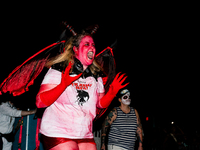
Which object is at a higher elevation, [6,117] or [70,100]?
[70,100]

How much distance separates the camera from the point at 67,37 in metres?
2.61

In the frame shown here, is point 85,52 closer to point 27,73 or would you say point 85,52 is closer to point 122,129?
point 27,73

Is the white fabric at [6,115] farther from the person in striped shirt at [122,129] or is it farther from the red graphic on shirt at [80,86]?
the red graphic on shirt at [80,86]

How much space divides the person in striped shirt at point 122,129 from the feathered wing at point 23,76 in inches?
90.7

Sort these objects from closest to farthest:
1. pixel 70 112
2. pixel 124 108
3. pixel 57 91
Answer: pixel 57 91 → pixel 70 112 → pixel 124 108

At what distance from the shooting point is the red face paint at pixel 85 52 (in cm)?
237

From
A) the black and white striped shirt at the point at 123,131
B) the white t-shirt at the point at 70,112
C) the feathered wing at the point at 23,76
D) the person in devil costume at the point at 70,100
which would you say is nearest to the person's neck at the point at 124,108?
the black and white striped shirt at the point at 123,131

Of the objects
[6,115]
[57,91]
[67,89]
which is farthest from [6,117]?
[57,91]

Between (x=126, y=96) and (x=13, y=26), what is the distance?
163 inches

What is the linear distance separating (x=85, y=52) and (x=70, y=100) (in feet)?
2.04

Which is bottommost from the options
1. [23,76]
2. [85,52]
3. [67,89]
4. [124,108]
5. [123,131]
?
[123,131]

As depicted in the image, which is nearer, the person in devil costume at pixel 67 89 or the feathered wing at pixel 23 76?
the person in devil costume at pixel 67 89

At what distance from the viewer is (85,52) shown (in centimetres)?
238

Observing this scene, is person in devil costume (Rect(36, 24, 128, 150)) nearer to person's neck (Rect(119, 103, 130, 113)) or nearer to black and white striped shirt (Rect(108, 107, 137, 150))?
black and white striped shirt (Rect(108, 107, 137, 150))
